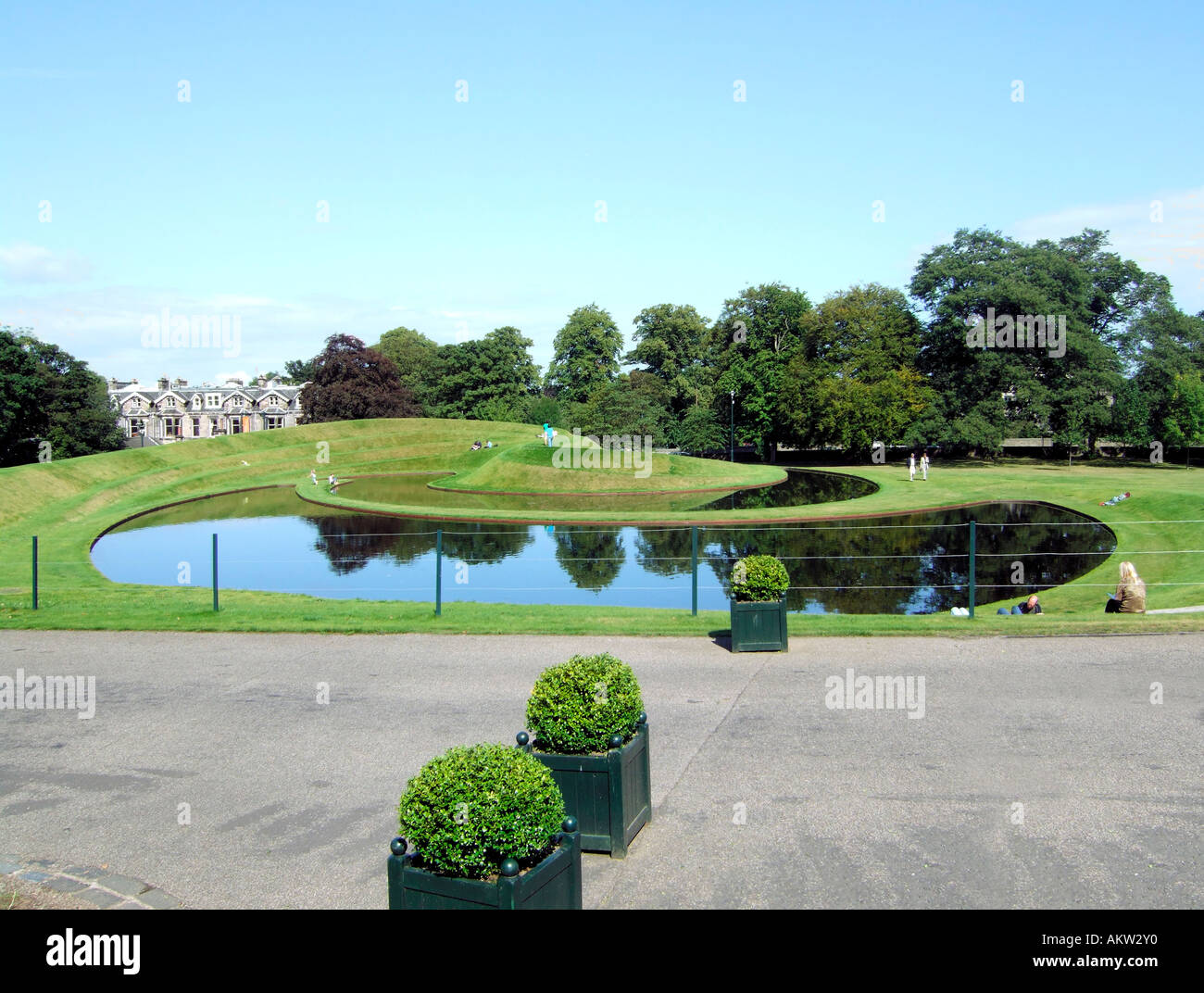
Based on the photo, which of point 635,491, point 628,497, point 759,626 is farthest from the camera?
point 635,491

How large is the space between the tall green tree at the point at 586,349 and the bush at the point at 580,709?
108 m

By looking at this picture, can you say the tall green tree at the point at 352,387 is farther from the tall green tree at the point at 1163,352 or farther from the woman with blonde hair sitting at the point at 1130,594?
the woman with blonde hair sitting at the point at 1130,594

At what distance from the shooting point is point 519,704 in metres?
11.5

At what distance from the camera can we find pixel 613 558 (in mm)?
29781

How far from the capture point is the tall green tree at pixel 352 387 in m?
101

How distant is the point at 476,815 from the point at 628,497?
154 ft

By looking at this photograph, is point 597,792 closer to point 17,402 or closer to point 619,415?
point 619,415

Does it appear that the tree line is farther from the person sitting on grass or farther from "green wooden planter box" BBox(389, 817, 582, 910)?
"green wooden planter box" BBox(389, 817, 582, 910)

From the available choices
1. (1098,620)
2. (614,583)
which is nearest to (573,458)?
(614,583)

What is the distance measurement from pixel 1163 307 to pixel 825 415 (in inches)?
1335

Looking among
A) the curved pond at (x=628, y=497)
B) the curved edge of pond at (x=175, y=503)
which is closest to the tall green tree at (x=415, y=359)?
the curved edge of pond at (x=175, y=503)

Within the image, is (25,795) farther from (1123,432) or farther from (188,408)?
(188,408)

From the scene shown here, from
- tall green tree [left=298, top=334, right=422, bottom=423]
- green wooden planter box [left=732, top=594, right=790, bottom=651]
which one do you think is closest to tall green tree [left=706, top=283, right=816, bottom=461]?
tall green tree [left=298, top=334, right=422, bottom=423]

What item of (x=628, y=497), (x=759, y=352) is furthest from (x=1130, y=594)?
(x=759, y=352)
